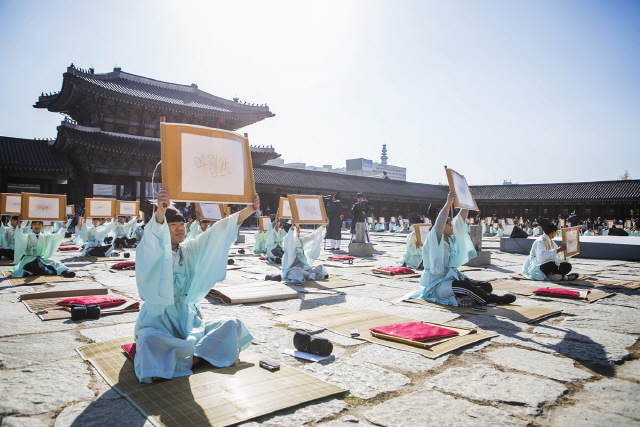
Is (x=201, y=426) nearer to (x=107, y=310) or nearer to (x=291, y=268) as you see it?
(x=107, y=310)

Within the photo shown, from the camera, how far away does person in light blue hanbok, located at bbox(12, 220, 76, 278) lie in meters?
7.38

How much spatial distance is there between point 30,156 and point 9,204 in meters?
14.6

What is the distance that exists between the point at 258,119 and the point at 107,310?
2610cm

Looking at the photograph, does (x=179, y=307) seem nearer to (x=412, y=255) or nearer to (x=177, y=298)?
(x=177, y=298)

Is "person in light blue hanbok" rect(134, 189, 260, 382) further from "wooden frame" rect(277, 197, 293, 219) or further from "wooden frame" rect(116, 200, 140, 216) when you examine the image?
"wooden frame" rect(116, 200, 140, 216)

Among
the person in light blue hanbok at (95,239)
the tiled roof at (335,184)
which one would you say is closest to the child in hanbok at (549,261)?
the person in light blue hanbok at (95,239)

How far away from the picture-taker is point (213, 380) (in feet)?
9.15

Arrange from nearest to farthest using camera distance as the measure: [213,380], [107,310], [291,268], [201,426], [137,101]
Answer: [201,426]
[213,380]
[107,310]
[291,268]
[137,101]

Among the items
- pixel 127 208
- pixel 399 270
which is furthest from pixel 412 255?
pixel 127 208

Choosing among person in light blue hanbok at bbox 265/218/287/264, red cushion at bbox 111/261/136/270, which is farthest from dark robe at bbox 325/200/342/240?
red cushion at bbox 111/261/136/270

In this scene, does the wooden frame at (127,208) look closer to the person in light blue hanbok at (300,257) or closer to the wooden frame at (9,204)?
the wooden frame at (9,204)

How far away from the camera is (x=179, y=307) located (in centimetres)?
319

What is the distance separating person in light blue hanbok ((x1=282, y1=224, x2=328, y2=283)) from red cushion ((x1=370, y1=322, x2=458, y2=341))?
347 cm

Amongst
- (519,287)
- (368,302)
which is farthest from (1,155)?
(519,287)
